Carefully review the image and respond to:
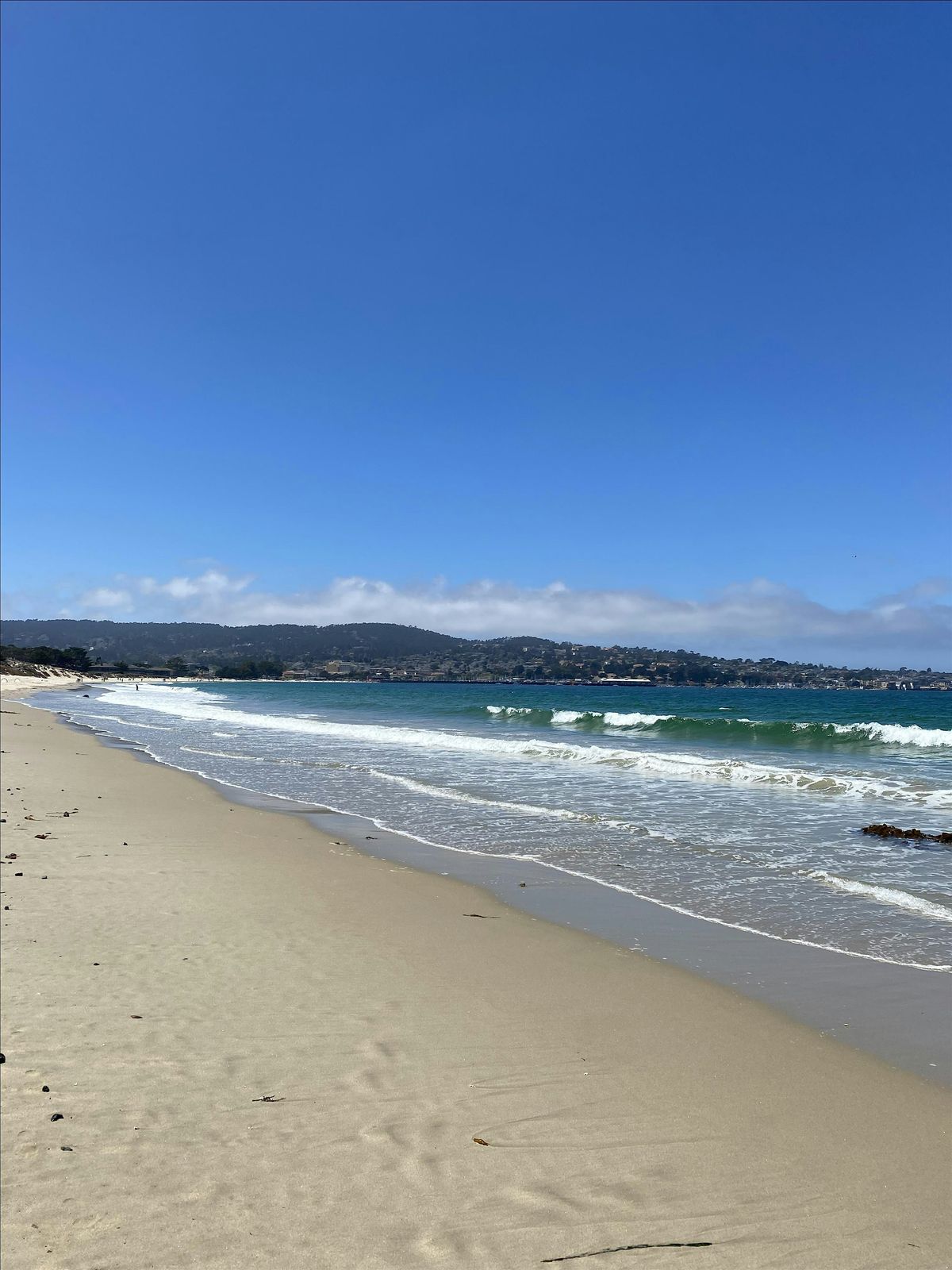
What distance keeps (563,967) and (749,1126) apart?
2.63 metres

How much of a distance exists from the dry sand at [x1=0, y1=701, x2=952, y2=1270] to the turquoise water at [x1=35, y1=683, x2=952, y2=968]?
108 inches

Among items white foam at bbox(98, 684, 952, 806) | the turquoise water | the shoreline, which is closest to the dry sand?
the shoreline

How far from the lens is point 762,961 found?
6.89 m

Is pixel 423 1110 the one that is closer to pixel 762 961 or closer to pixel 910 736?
pixel 762 961

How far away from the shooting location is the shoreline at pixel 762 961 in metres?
A: 5.39

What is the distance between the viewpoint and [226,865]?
10305 mm

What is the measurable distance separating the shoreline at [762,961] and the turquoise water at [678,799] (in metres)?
0.30

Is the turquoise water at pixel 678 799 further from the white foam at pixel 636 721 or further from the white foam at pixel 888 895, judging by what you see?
the white foam at pixel 636 721

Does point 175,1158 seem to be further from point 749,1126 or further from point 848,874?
point 848,874

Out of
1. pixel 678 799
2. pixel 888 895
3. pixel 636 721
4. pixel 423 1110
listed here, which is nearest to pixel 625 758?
pixel 678 799

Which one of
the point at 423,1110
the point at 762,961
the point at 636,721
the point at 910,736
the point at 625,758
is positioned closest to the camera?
the point at 423,1110

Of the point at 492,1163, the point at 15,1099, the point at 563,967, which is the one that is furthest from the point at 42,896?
the point at 492,1163

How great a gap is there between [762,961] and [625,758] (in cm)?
1811

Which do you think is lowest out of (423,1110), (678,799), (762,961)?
(678,799)
